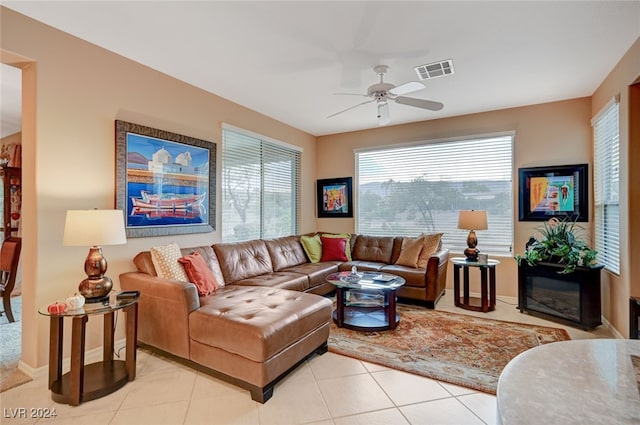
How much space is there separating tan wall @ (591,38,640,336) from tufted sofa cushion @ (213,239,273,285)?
370 centimetres

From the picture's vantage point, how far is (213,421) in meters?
1.91

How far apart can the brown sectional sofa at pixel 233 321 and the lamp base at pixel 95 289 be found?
34cm

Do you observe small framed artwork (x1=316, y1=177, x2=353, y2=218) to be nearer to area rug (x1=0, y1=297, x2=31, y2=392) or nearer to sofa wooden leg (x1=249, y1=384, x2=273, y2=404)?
sofa wooden leg (x1=249, y1=384, x2=273, y2=404)

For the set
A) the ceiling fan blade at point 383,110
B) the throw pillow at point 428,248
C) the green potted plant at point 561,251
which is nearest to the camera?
the ceiling fan blade at point 383,110

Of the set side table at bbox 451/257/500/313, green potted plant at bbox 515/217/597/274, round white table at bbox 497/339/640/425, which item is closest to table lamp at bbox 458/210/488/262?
side table at bbox 451/257/500/313

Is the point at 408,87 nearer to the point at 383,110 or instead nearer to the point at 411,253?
the point at 383,110

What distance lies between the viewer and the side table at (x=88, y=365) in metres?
2.07

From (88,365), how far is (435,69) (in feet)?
13.1

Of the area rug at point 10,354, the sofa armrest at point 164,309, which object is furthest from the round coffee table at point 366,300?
the area rug at point 10,354

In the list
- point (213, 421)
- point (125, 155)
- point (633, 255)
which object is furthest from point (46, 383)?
point (633, 255)

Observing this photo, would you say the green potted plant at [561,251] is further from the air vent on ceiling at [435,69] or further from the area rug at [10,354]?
the area rug at [10,354]

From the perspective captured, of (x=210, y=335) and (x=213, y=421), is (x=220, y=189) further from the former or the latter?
(x=213, y=421)

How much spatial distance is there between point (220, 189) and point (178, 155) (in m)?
0.72

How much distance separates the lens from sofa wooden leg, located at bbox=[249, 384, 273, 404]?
210 centimetres
